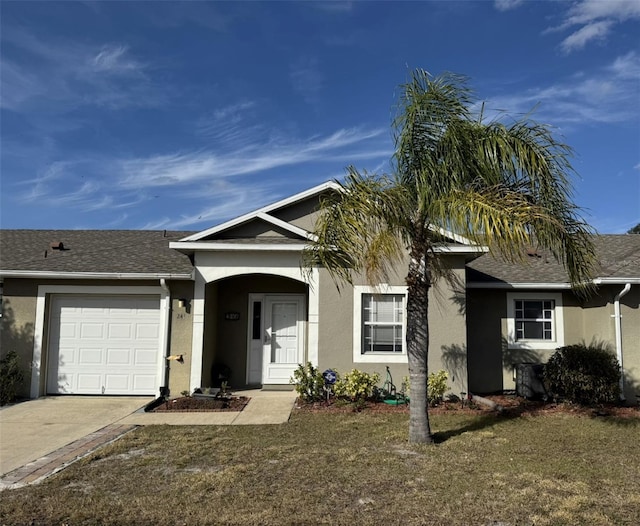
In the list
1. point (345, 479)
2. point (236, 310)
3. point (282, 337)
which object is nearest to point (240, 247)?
point (236, 310)

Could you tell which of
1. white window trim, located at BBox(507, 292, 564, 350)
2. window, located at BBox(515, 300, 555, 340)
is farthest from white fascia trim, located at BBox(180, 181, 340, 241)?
window, located at BBox(515, 300, 555, 340)

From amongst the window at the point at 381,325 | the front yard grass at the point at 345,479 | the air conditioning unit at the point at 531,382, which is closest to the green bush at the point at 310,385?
the window at the point at 381,325

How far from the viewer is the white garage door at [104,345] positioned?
12023mm

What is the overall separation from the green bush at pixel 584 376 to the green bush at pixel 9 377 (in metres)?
11.8

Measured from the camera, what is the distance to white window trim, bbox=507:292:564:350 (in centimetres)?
1302

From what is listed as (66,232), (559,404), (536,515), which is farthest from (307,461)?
(66,232)

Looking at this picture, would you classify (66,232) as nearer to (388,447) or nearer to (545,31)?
(388,447)

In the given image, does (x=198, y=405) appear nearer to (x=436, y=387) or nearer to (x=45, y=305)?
(x=45, y=305)

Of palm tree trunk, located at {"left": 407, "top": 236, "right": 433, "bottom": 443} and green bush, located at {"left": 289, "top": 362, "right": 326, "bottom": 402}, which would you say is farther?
green bush, located at {"left": 289, "top": 362, "right": 326, "bottom": 402}

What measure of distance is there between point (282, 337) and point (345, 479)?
734cm

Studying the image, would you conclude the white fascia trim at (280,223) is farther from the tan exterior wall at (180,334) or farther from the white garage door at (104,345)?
the white garage door at (104,345)

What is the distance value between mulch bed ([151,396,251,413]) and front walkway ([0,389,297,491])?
258 mm

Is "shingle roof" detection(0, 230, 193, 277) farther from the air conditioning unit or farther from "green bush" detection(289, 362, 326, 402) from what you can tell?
the air conditioning unit

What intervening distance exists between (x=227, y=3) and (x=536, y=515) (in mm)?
10974
